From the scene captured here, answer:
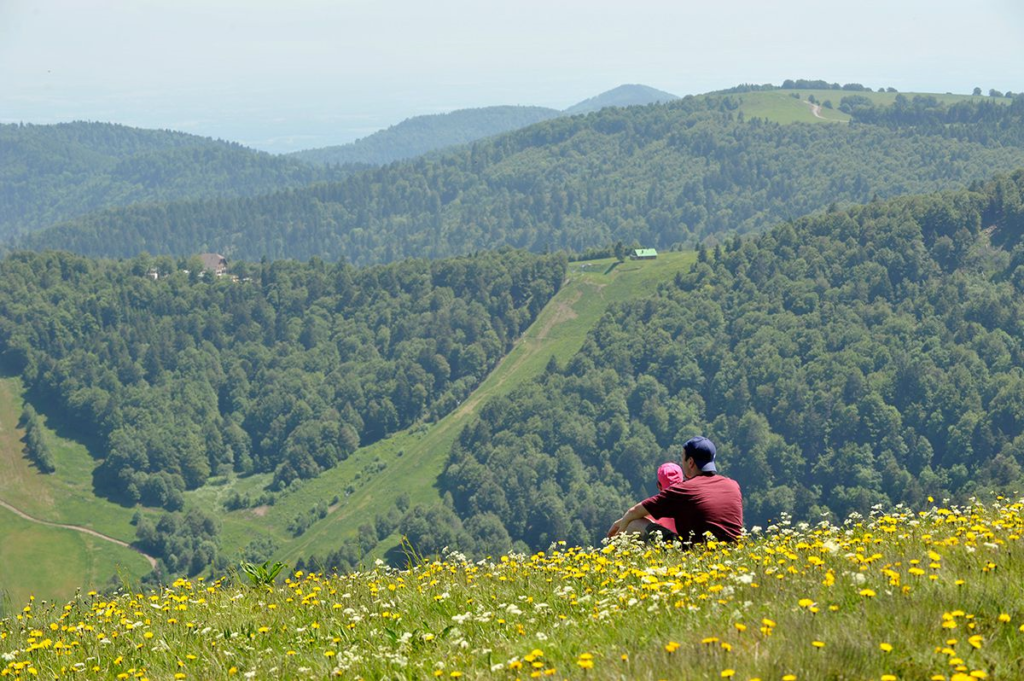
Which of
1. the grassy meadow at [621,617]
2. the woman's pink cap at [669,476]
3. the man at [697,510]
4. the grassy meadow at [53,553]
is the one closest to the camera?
the grassy meadow at [621,617]

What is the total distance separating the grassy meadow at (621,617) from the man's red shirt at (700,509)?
61cm

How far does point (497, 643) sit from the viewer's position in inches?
300

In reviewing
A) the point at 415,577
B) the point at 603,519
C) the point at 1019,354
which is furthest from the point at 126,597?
the point at 1019,354

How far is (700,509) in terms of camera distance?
444 inches

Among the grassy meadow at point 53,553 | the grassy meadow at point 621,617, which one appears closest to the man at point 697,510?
the grassy meadow at point 621,617

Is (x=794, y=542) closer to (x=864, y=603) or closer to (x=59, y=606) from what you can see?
(x=864, y=603)

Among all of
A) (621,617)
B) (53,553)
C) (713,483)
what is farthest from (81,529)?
(621,617)

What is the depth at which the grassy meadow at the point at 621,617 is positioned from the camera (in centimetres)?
637

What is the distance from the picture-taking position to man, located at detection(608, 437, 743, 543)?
1126cm

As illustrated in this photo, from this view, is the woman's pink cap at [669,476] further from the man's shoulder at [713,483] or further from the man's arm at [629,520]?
the man's arm at [629,520]

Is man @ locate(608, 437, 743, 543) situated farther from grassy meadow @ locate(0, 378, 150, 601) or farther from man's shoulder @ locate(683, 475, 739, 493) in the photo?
grassy meadow @ locate(0, 378, 150, 601)

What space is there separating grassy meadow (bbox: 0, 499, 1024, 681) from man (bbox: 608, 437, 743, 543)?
62 centimetres

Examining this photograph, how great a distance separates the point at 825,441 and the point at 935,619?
7499 inches

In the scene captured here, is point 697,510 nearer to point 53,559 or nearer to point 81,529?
point 53,559
